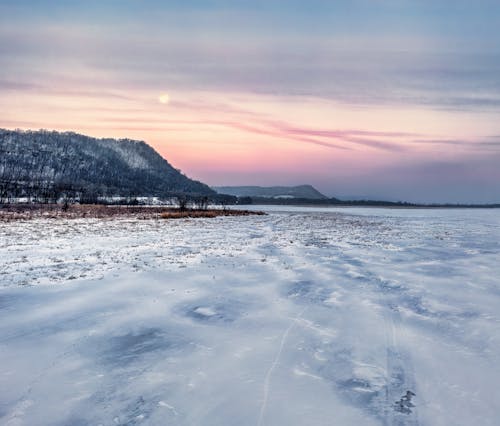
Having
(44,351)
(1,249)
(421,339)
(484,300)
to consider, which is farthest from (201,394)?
(1,249)

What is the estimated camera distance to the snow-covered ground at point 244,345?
17.7 feet

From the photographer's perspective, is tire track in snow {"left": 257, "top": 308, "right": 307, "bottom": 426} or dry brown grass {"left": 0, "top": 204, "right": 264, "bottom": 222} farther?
dry brown grass {"left": 0, "top": 204, "right": 264, "bottom": 222}

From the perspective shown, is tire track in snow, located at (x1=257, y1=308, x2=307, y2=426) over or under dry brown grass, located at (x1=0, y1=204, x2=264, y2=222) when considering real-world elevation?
over

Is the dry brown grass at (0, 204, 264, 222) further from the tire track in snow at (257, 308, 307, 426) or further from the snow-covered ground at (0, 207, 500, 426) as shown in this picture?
the tire track in snow at (257, 308, 307, 426)

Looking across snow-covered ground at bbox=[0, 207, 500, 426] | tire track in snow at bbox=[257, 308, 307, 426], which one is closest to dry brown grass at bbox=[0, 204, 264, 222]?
snow-covered ground at bbox=[0, 207, 500, 426]

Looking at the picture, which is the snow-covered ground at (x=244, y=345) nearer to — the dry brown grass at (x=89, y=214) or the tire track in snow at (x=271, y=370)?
the tire track in snow at (x=271, y=370)

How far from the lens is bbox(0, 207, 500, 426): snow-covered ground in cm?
541

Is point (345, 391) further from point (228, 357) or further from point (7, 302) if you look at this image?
point (7, 302)

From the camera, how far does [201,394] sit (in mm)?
5777

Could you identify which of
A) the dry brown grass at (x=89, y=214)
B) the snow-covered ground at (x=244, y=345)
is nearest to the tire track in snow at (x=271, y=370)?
the snow-covered ground at (x=244, y=345)

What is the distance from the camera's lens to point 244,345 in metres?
7.84

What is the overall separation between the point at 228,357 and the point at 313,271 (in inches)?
361

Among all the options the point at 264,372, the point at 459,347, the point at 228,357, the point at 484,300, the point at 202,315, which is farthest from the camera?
the point at 484,300

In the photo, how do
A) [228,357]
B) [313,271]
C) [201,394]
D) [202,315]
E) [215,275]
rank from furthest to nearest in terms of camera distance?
[313,271] < [215,275] < [202,315] < [228,357] < [201,394]
